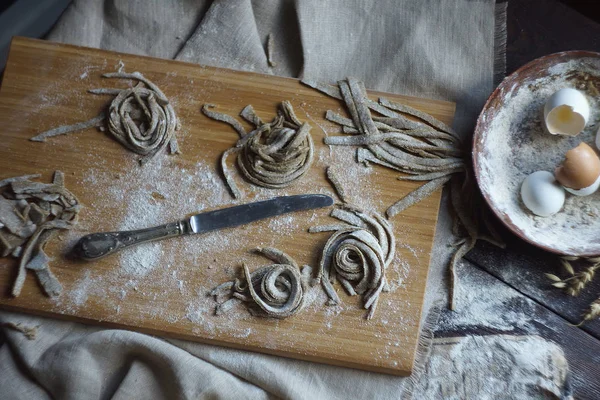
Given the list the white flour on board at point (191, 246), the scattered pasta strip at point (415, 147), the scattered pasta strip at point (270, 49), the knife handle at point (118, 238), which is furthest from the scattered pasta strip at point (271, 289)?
the scattered pasta strip at point (270, 49)

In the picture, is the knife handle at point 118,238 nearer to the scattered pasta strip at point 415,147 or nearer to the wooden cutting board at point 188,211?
the wooden cutting board at point 188,211

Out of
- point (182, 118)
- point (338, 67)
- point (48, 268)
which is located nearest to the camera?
point (48, 268)

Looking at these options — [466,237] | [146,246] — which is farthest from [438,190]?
→ [146,246]

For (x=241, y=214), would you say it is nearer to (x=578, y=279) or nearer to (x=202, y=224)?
(x=202, y=224)

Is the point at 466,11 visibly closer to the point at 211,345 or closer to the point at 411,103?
the point at 411,103

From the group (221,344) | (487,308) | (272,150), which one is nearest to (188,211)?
(272,150)
